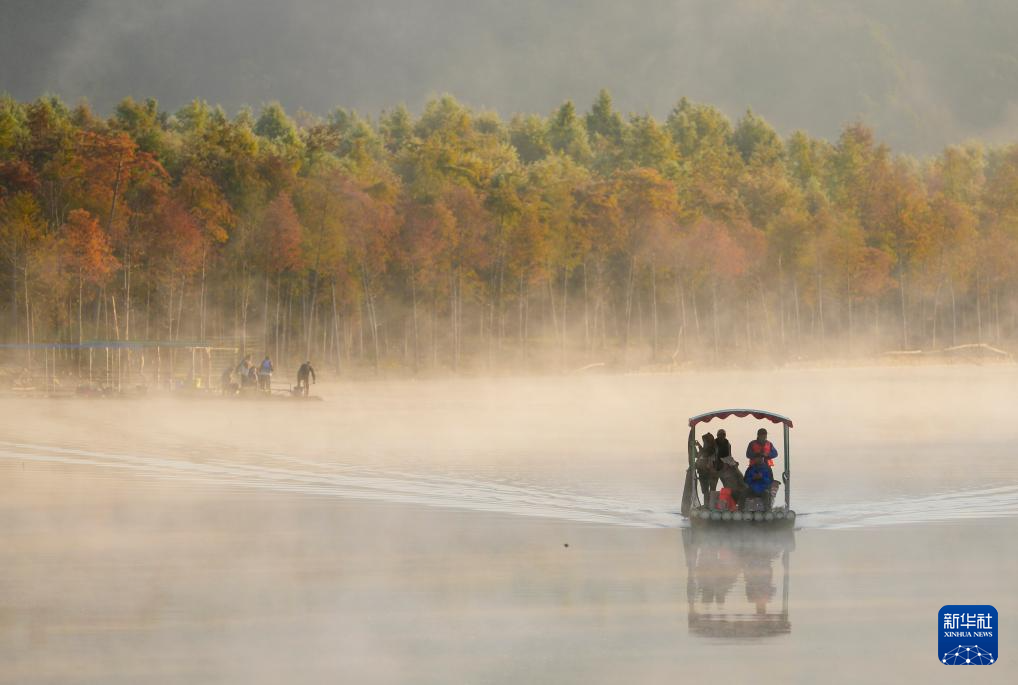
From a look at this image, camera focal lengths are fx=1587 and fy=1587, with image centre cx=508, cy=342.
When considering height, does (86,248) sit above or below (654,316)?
above

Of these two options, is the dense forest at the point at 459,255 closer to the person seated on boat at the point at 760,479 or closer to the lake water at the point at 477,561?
the lake water at the point at 477,561

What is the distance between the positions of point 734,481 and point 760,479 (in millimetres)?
518

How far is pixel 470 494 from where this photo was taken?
2609cm

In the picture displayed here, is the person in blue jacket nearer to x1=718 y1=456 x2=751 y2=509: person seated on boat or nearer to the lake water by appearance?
x1=718 y1=456 x2=751 y2=509: person seated on boat

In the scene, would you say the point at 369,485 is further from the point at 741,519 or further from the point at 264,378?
the point at 264,378

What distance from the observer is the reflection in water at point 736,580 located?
1523cm

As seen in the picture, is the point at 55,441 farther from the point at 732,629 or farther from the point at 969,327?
the point at 969,327

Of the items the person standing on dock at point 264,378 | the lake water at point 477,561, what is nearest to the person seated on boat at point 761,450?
the lake water at point 477,561

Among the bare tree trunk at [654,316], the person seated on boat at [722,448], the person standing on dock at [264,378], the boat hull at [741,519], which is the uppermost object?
the bare tree trunk at [654,316]

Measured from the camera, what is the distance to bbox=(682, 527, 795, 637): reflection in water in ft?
50.0

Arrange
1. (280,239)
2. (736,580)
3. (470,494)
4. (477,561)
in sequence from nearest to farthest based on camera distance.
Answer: (736,580) → (477,561) → (470,494) → (280,239)

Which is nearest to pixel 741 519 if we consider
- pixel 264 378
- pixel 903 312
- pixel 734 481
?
pixel 734 481

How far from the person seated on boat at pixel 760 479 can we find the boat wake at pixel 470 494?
100 cm

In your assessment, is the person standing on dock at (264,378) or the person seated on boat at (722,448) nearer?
the person seated on boat at (722,448)
